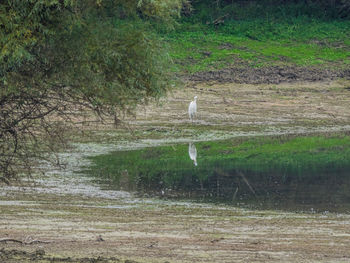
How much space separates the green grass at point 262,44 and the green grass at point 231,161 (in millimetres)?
8773

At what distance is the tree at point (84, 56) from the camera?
8.84 m

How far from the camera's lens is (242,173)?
19750mm

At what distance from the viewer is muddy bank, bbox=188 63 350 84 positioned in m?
31.7

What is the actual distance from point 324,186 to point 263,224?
5.68 metres

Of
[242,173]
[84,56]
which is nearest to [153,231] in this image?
[84,56]

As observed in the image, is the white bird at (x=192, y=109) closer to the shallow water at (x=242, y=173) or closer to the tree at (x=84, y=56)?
the shallow water at (x=242, y=173)

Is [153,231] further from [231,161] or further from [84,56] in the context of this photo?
[231,161]

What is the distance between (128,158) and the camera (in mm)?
21641

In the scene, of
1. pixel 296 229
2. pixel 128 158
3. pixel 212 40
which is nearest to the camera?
pixel 296 229

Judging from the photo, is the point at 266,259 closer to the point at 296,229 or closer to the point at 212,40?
the point at 296,229

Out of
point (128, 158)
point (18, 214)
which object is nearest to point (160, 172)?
point (128, 158)

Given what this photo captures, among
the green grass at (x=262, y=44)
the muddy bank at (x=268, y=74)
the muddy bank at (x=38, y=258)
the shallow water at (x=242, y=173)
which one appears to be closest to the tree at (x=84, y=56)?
the muddy bank at (x=38, y=258)

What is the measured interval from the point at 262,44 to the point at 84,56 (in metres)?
27.6

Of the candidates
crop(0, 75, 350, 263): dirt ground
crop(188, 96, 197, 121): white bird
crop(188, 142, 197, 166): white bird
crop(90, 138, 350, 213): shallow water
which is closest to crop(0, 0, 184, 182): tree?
crop(0, 75, 350, 263): dirt ground
